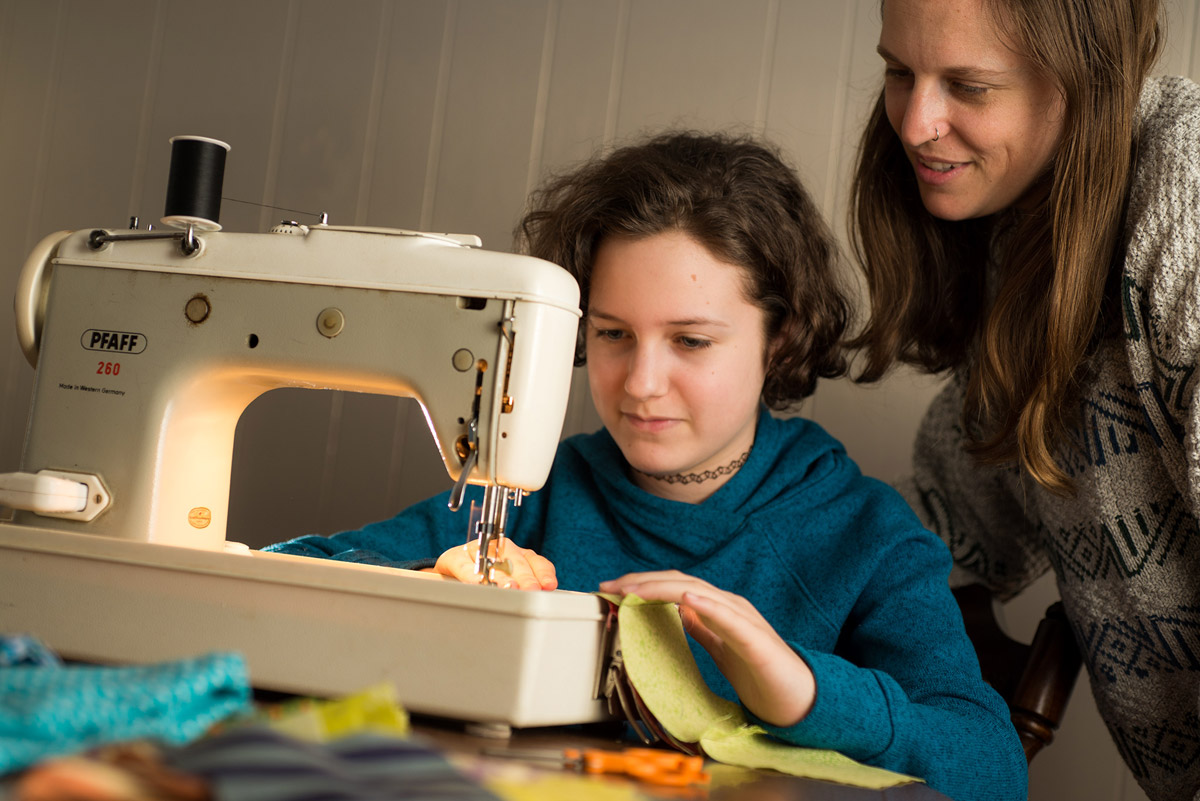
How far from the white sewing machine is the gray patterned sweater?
580mm

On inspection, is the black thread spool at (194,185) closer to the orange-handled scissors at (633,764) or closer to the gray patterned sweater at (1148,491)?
the orange-handled scissors at (633,764)

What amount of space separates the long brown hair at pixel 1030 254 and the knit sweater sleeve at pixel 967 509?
96mm

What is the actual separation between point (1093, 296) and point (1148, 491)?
0.69 feet

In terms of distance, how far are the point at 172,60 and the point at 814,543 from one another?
155 cm

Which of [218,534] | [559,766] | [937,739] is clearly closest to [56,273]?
[218,534]

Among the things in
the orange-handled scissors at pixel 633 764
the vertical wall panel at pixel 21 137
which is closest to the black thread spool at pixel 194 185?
the orange-handled scissors at pixel 633 764

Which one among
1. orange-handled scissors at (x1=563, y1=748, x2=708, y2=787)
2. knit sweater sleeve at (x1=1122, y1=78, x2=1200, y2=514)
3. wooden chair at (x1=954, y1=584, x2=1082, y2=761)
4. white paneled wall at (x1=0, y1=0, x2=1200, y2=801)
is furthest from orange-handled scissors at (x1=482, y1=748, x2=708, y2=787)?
white paneled wall at (x1=0, y1=0, x2=1200, y2=801)

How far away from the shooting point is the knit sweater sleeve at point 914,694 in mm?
853

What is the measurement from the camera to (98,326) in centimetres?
93

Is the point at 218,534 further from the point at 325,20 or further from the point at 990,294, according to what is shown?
the point at 325,20

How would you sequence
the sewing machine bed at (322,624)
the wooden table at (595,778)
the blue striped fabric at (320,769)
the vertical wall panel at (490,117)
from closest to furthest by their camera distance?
the blue striped fabric at (320,769)
the wooden table at (595,778)
the sewing machine bed at (322,624)
the vertical wall panel at (490,117)

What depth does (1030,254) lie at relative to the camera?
119 cm

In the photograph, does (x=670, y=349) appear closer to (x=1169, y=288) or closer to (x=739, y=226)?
(x=739, y=226)

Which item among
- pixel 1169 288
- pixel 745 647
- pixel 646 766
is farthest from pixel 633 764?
pixel 1169 288
